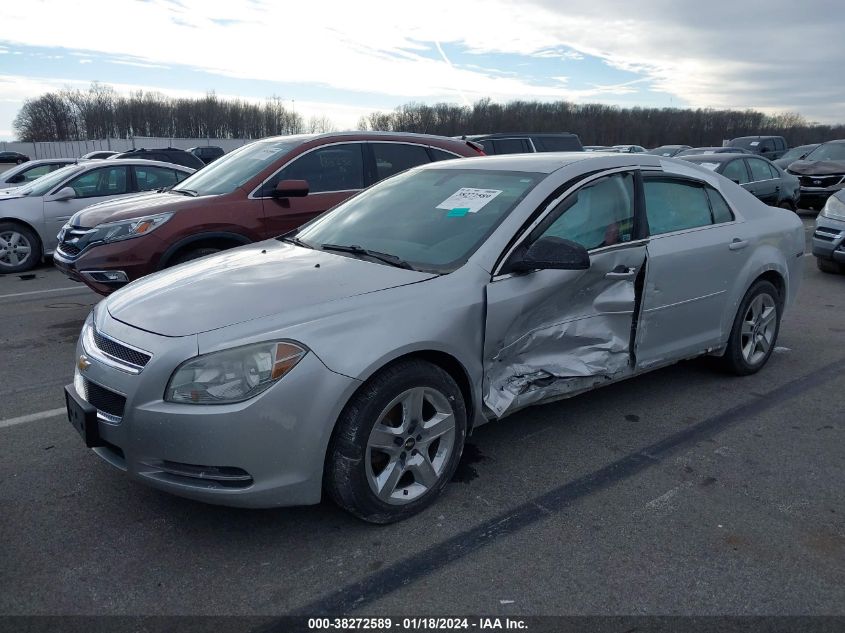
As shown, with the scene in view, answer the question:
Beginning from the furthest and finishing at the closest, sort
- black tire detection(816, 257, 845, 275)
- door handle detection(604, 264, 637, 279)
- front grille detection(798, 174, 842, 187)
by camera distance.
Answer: front grille detection(798, 174, 842, 187), black tire detection(816, 257, 845, 275), door handle detection(604, 264, 637, 279)

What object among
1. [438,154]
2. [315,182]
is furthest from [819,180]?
[315,182]

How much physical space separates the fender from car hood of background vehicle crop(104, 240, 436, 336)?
242cm

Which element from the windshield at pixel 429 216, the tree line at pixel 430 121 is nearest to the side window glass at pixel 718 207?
the windshield at pixel 429 216

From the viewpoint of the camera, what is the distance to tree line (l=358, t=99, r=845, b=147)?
230ft

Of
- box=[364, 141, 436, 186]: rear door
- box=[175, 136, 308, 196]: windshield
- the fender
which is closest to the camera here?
the fender

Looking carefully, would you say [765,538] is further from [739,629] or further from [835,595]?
[739,629]

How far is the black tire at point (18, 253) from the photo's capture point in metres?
9.94

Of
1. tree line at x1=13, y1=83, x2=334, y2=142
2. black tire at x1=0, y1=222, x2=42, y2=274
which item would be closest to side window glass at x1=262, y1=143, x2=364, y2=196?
black tire at x1=0, y1=222, x2=42, y2=274

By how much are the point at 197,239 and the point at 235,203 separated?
0.50 m

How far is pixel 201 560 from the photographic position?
2889 millimetres

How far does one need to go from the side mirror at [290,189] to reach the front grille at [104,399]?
325 centimetres

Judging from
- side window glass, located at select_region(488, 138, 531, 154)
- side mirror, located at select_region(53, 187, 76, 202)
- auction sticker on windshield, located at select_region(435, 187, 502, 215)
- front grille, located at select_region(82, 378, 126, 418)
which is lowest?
front grille, located at select_region(82, 378, 126, 418)

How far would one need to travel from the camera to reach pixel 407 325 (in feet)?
10.1

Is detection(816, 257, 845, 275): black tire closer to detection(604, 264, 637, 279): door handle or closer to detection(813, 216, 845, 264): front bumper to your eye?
detection(813, 216, 845, 264): front bumper
